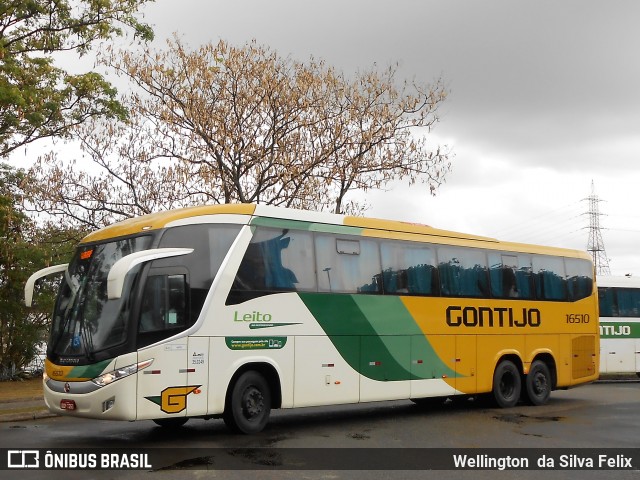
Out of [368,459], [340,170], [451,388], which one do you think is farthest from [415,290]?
[340,170]

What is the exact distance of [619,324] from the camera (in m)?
28.5

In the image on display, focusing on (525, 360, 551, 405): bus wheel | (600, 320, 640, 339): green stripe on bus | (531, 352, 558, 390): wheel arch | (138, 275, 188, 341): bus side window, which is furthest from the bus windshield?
(600, 320, 640, 339): green stripe on bus

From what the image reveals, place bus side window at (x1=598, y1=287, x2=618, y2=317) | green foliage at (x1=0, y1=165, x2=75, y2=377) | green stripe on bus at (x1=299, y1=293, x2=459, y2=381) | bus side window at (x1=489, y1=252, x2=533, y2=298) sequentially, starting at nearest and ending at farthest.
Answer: green stripe on bus at (x1=299, y1=293, x2=459, y2=381)
bus side window at (x1=489, y1=252, x2=533, y2=298)
green foliage at (x1=0, y1=165, x2=75, y2=377)
bus side window at (x1=598, y1=287, x2=618, y2=317)

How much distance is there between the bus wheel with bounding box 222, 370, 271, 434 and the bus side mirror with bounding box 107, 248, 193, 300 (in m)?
2.40

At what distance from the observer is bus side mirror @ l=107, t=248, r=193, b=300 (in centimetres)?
1102

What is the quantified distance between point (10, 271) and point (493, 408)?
1382 centimetres

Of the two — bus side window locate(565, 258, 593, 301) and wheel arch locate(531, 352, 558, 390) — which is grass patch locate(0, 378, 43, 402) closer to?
wheel arch locate(531, 352, 558, 390)

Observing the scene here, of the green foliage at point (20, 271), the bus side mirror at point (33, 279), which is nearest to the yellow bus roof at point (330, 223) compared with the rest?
the bus side mirror at point (33, 279)

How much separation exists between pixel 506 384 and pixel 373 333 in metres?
4.85

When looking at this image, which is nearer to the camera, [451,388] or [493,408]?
[451,388]

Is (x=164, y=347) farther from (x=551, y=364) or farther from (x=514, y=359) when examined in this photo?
(x=551, y=364)

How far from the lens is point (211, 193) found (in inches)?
1047

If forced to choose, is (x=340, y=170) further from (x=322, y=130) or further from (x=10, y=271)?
(x=10, y=271)

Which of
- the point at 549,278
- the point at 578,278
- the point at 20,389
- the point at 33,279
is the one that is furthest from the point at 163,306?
the point at 578,278
